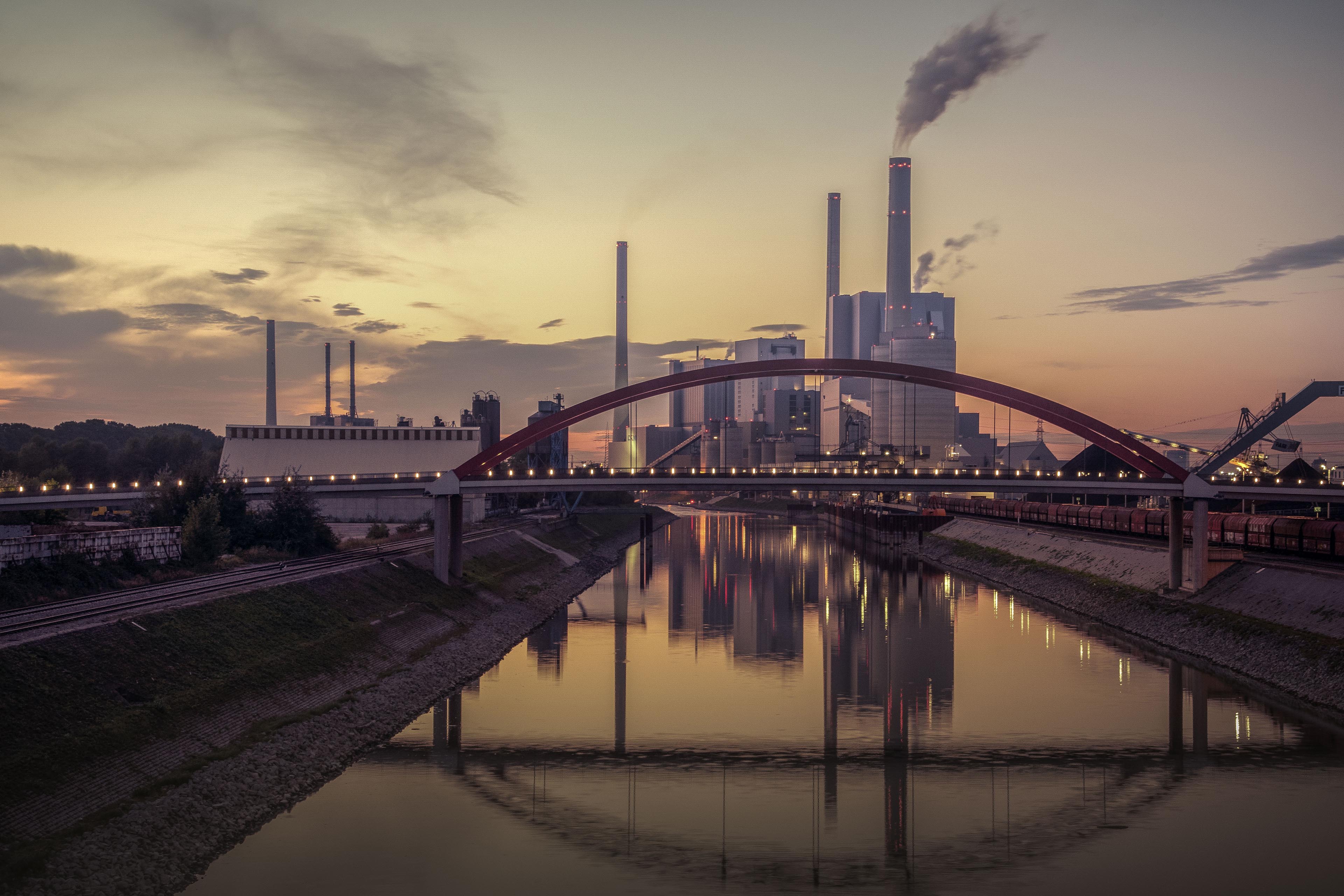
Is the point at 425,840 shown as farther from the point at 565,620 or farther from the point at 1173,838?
the point at 565,620

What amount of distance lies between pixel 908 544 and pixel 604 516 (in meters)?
55.0

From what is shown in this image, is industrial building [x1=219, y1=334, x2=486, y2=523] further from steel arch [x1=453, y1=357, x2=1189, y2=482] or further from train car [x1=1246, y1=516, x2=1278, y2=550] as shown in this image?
train car [x1=1246, y1=516, x2=1278, y2=550]

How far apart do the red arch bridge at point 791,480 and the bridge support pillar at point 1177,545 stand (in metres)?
0.07

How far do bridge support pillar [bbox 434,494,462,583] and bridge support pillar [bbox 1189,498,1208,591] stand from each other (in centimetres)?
4223

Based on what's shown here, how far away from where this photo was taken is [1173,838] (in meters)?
26.9

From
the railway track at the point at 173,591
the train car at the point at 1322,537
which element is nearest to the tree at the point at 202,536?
the railway track at the point at 173,591

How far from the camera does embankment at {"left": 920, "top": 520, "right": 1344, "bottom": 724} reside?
1662 inches

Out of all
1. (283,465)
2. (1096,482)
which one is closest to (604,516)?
(283,465)

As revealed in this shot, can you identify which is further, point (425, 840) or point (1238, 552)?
point (1238, 552)

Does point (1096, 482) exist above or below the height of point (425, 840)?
above

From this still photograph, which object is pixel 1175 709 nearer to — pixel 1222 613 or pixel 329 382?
pixel 1222 613

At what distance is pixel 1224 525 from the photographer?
67.8 meters

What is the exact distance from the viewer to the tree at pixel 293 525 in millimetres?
64750

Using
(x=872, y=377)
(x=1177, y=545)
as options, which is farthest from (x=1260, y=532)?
(x=872, y=377)
